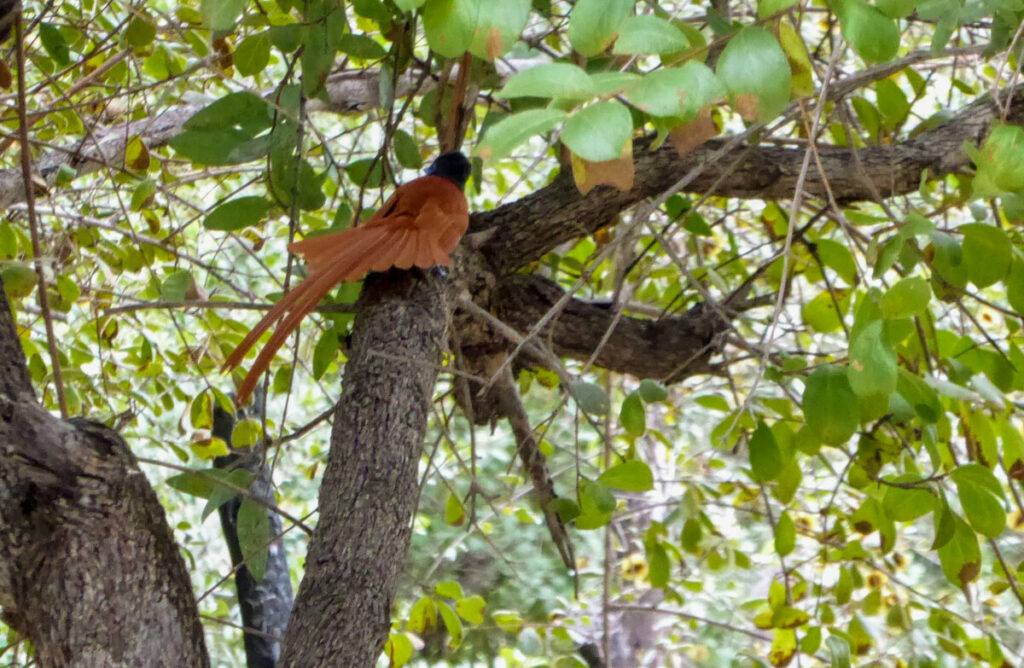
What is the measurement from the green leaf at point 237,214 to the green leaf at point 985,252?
2.86 feet

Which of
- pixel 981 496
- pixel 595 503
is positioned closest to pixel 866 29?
pixel 981 496

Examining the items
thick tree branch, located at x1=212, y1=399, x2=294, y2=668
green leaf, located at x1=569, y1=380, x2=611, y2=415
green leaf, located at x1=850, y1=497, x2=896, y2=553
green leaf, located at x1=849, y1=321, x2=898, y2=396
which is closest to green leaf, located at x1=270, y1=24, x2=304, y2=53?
green leaf, located at x1=569, y1=380, x2=611, y2=415

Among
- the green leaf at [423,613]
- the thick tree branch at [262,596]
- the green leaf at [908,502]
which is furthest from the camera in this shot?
the thick tree branch at [262,596]

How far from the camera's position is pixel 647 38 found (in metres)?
0.64

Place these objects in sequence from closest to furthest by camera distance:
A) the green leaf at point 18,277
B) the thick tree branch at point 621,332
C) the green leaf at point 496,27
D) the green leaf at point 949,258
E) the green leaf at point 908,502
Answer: the green leaf at point 496,27
the green leaf at point 949,258
the green leaf at point 908,502
the green leaf at point 18,277
the thick tree branch at point 621,332

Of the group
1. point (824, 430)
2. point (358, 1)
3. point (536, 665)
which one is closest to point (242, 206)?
point (358, 1)

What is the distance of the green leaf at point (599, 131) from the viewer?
0.55 meters

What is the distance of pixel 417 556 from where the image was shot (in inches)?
143

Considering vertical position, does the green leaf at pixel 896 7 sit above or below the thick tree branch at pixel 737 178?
below

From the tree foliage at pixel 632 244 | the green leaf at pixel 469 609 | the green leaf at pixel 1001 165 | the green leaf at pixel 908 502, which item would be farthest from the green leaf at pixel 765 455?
the green leaf at pixel 469 609

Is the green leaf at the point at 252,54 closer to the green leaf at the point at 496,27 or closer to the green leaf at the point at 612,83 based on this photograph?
the green leaf at the point at 496,27

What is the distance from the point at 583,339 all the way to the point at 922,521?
8.11 feet

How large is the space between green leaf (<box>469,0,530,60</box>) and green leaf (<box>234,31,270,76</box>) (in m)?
0.72

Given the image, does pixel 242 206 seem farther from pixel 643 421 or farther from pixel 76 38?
pixel 76 38
